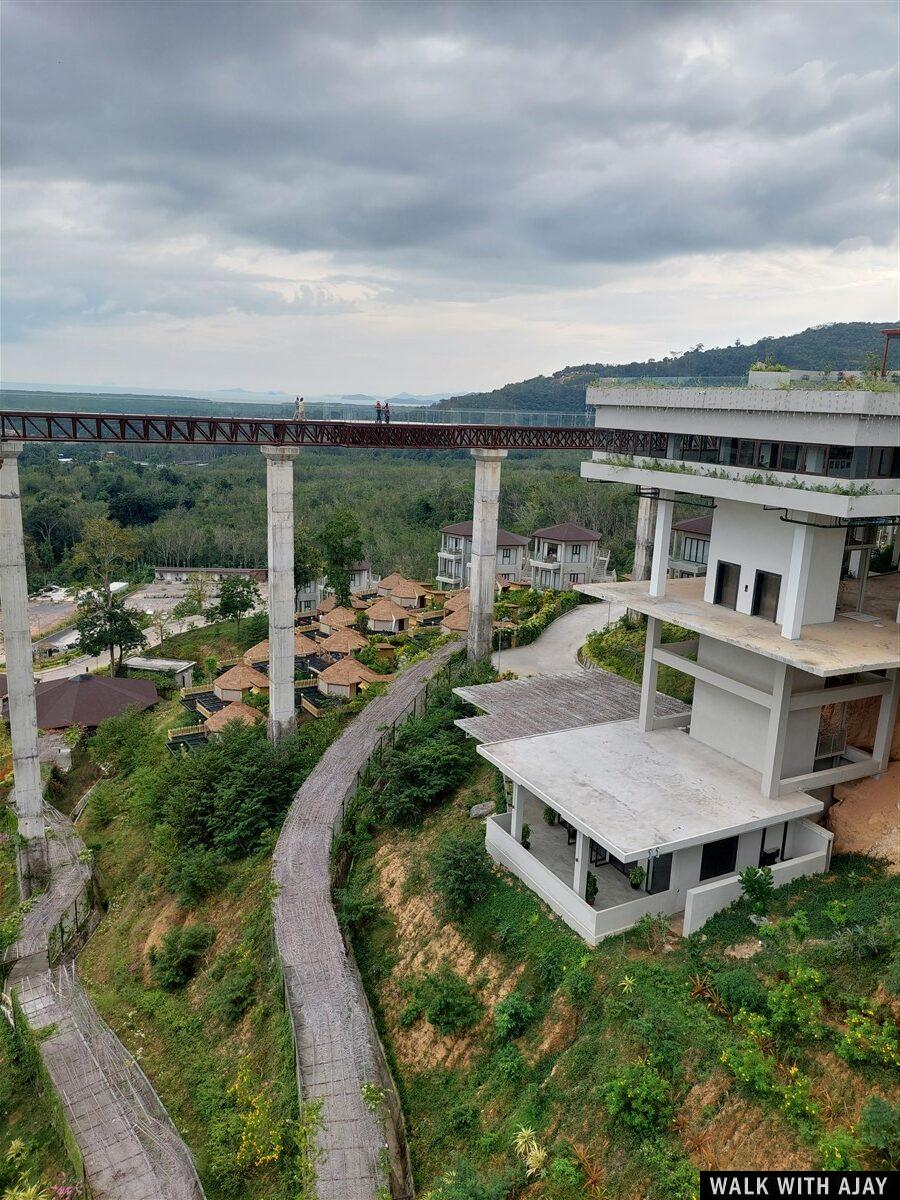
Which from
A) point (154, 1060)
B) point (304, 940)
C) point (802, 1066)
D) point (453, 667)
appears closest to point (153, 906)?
point (154, 1060)

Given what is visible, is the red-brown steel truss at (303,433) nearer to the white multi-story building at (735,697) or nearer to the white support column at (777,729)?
the white multi-story building at (735,697)

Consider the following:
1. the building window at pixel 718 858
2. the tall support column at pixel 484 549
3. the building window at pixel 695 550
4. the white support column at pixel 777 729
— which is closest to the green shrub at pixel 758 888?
the building window at pixel 718 858

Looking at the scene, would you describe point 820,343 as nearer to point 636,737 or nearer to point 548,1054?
point 636,737

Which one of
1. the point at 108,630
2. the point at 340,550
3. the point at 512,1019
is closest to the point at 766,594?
the point at 512,1019

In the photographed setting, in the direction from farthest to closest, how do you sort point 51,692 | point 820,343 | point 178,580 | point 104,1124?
point 178,580 → point 820,343 → point 51,692 → point 104,1124

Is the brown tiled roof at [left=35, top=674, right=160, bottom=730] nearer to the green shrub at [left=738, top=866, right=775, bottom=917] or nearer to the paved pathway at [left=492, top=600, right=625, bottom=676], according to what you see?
the paved pathway at [left=492, top=600, right=625, bottom=676]

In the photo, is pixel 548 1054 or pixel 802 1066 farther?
pixel 548 1054

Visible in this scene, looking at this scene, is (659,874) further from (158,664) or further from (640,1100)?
(158,664)

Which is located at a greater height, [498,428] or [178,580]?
[498,428]
